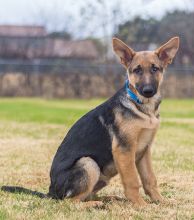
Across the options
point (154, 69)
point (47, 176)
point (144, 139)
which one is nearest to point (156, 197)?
point (144, 139)

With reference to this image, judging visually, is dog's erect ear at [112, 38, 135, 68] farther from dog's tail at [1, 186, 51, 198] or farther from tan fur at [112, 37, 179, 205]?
dog's tail at [1, 186, 51, 198]

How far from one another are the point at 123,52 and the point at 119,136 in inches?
38.5

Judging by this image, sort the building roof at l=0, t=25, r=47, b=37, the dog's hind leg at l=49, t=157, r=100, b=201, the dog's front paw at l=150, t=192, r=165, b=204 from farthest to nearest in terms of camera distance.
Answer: the building roof at l=0, t=25, r=47, b=37 → the dog's front paw at l=150, t=192, r=165, b=204 → the dog's hind leg at l=49, t=157, r=100, b=201

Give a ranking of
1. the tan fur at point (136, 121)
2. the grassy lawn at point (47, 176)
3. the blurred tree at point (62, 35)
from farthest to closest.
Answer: the blurred tree at point (62, 35) → the tan fur at point (136, 121) → the grassy lawn at point (47, 176)

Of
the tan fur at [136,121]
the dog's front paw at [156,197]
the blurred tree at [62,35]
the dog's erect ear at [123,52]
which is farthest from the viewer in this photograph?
the blurred tree at [62,35]

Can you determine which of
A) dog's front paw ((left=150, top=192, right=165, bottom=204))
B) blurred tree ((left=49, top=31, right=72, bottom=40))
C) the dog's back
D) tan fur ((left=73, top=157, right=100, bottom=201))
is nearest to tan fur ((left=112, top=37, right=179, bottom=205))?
the dog's back

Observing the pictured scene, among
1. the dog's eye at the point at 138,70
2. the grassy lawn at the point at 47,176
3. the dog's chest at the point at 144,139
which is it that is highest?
the dog's eye at the point at 138,70

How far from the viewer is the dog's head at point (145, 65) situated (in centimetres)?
612

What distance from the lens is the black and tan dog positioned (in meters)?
6.11

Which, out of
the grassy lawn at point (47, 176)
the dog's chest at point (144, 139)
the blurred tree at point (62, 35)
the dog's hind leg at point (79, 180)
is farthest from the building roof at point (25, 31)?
the dog's hind leg at point (79, 180)

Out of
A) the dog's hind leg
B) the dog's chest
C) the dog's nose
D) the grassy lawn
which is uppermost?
the dog's nose

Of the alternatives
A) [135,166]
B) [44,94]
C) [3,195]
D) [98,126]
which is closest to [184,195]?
[135,166]

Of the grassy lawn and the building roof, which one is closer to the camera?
the grassy lawn

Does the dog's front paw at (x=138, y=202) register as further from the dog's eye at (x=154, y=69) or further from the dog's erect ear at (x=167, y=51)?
the dog's erect ear at (x=167, y=51)
